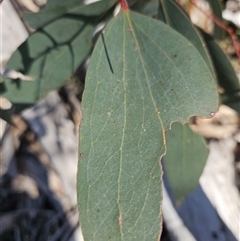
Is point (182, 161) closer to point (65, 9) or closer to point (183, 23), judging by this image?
point (183, 23)

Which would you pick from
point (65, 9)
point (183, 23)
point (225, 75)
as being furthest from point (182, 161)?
point (65, 9)

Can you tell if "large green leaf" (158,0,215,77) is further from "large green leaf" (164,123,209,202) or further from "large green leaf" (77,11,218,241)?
"large green leaf" (164,123,209,202)

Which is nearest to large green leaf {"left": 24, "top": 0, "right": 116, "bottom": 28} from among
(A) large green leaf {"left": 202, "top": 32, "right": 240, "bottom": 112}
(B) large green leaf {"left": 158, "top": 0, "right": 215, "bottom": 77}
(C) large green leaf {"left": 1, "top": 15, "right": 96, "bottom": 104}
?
(C) large green leaf {"left": 1, "top": 15, "right": 96, "bottom": 104}

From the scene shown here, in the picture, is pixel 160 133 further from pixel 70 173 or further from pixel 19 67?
pixel 70 173

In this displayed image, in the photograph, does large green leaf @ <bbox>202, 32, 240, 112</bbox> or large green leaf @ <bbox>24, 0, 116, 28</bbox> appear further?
large green leaf @ <bbox>202, 32, 240, 112</bbox>

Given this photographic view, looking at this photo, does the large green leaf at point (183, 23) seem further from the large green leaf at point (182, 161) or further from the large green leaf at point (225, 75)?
the large green leaf at point (182, 161)
